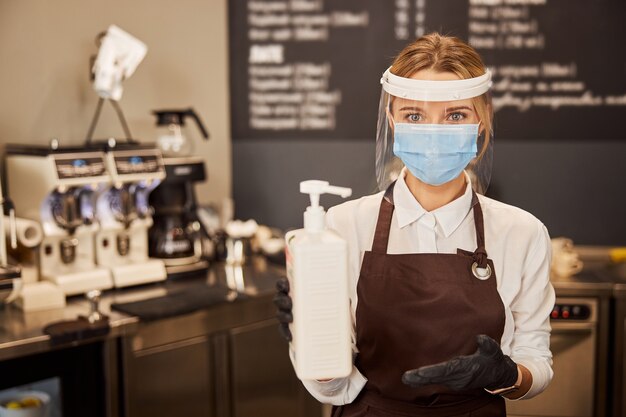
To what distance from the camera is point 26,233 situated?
2.90 m

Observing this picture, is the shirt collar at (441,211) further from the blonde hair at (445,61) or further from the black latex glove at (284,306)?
the black latex glove at (284,306)

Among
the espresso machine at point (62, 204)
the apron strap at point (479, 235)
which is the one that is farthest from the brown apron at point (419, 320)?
the espresso machine at point (62, 204)

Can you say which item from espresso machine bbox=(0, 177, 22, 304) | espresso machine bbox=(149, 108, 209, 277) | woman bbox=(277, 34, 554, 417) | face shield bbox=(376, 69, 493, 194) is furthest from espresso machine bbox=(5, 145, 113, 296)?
face shield bbox=(376, 69, 493, 194)

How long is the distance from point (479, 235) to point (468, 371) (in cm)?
30

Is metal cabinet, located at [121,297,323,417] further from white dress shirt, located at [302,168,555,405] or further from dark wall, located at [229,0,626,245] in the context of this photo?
white dress shirt, located at [302,168,555,405]

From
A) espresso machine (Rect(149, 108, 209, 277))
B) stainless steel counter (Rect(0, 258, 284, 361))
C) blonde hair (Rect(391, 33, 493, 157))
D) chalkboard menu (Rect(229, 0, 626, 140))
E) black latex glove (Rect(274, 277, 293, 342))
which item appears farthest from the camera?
chalkboard menu (Rect(229, 0, 626, 140))

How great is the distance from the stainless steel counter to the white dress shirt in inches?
51.7

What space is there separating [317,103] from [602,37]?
4.38 feet

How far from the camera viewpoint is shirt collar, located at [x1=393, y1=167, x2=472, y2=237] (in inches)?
62.0

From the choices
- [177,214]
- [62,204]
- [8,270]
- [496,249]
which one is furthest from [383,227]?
[177,214]

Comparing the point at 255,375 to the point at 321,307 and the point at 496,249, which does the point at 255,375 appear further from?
the point at 321,307

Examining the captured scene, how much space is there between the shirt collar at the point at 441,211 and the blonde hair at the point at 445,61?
148 millimetres

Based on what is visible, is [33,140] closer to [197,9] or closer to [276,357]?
[197,9]

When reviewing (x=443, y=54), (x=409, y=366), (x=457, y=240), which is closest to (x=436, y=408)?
(x=409, y=366)
